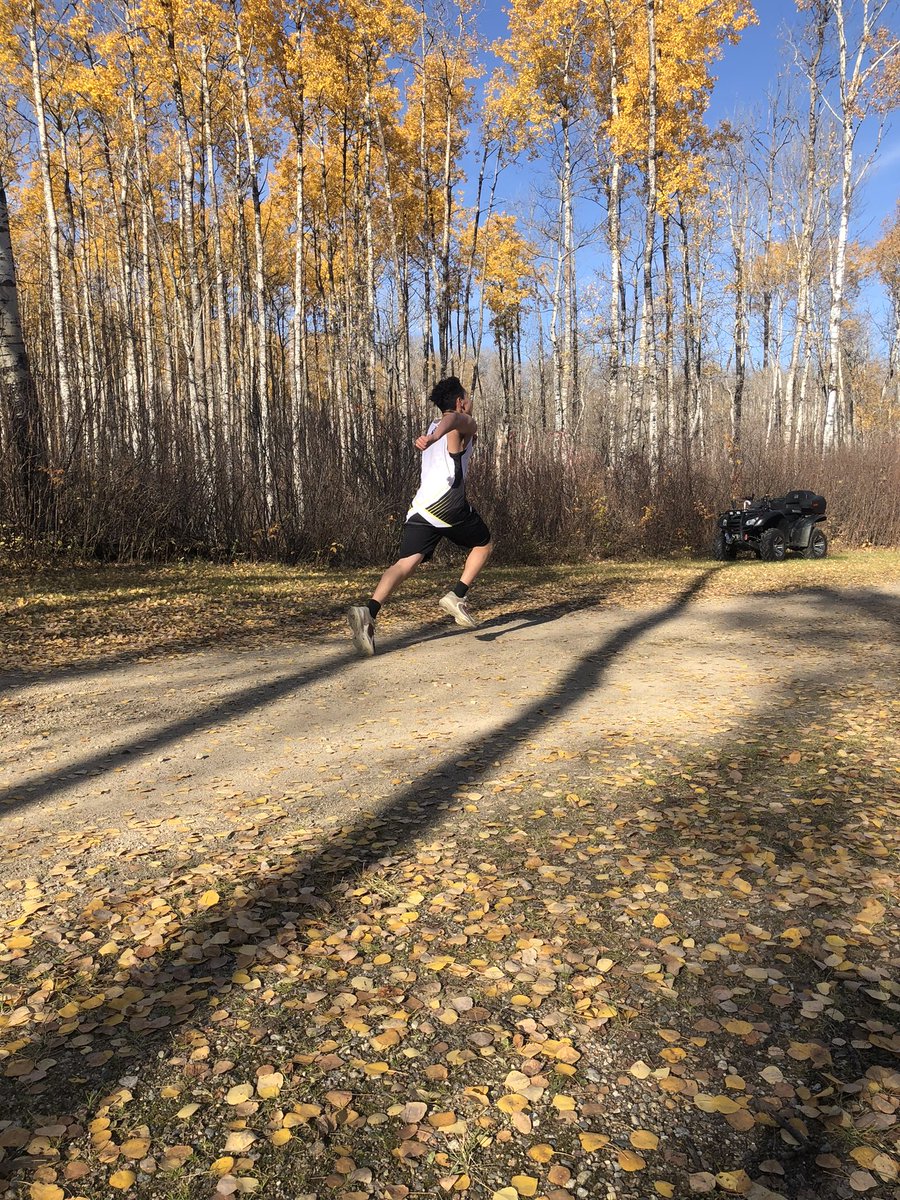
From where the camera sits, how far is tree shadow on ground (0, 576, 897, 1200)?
1882 mm

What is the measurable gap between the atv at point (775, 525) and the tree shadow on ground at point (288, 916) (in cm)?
1129

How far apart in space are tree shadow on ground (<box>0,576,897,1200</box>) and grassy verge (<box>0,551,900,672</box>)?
3971mm

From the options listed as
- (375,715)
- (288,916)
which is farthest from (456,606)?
(288,916)

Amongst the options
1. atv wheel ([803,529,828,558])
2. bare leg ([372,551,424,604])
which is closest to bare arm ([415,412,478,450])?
bare leg ([372,551,424,604])

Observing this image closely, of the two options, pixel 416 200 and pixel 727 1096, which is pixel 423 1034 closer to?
pixel 727 1096

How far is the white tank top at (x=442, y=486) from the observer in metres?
6.30

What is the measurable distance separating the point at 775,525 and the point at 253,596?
10566 mm

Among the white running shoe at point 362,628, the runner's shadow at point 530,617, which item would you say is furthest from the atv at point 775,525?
the white running shoe at point 362,628

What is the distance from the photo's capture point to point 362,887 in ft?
9.30

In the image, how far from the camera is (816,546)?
15.5 m

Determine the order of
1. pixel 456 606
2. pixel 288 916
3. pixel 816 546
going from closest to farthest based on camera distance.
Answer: pixel 288 916
pixel 456 606
pixel 816 546

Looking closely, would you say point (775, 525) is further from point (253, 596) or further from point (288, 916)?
point (288, 916)

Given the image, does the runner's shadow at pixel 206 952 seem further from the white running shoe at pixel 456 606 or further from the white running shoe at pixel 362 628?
the white running shoe at pixel 456 606

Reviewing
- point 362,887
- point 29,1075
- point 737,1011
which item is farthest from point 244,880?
point 737,1011
